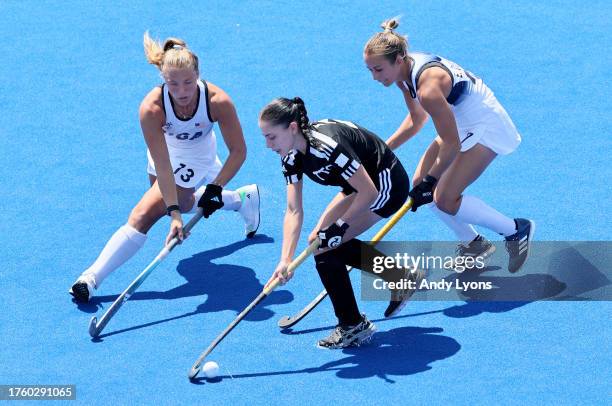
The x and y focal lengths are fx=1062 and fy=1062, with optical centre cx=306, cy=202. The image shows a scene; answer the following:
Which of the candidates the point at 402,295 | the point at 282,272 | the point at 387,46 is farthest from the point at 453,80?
the point at 282,272

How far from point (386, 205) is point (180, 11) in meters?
4.57

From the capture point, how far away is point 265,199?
709 centimetres

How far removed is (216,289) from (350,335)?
3.42 feet

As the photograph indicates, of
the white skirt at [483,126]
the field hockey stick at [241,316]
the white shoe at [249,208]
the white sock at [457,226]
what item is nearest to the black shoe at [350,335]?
the field hockey stick at [241,316]

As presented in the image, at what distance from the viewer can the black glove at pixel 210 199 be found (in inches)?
233

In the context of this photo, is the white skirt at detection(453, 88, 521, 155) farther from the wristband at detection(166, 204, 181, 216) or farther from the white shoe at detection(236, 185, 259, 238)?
the wristband at detection(166, 204, 181, 216)

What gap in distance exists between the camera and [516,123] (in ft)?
→ 25.3

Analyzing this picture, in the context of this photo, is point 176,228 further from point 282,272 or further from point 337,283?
point 337,283

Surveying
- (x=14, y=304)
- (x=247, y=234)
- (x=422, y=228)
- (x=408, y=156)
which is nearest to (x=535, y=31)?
(x=408, y=156)

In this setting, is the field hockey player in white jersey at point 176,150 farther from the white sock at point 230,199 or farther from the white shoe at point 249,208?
the white shoe at point 249,208

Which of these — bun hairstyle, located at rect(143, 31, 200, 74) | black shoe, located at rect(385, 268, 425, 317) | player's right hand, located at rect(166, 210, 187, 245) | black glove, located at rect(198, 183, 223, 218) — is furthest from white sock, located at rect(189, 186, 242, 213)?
black shoe, located at rect(385, 268, 425, 317)

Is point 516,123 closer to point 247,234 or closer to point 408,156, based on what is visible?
point 408,156

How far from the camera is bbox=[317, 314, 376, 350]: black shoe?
→ 18.0 ft

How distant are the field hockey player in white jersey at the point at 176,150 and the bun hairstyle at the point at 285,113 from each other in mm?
729
